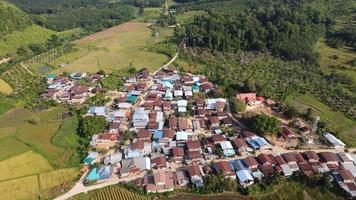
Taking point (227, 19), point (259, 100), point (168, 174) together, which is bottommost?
point (168, 174)

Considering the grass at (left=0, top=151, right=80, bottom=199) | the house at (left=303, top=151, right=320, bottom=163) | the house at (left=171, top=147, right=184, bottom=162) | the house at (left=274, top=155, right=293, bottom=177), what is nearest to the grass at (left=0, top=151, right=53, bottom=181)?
the grass at (left=0, top=151, right=80, bottom=199)

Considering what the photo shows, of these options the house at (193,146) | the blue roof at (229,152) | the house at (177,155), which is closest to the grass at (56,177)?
the house at (177,155)

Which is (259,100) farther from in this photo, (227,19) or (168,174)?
(227,19)

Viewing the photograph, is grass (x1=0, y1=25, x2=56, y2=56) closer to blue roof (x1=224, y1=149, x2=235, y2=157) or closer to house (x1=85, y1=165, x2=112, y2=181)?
house (x1=85, y1=165, x2=112, y2=181)

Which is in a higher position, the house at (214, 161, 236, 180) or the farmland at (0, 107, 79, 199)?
the house at (214, 161, 236, 180)

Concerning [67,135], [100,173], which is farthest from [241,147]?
[67,135]

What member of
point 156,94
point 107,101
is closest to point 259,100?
point 156,94

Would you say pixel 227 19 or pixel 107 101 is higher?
pixel 227 19
